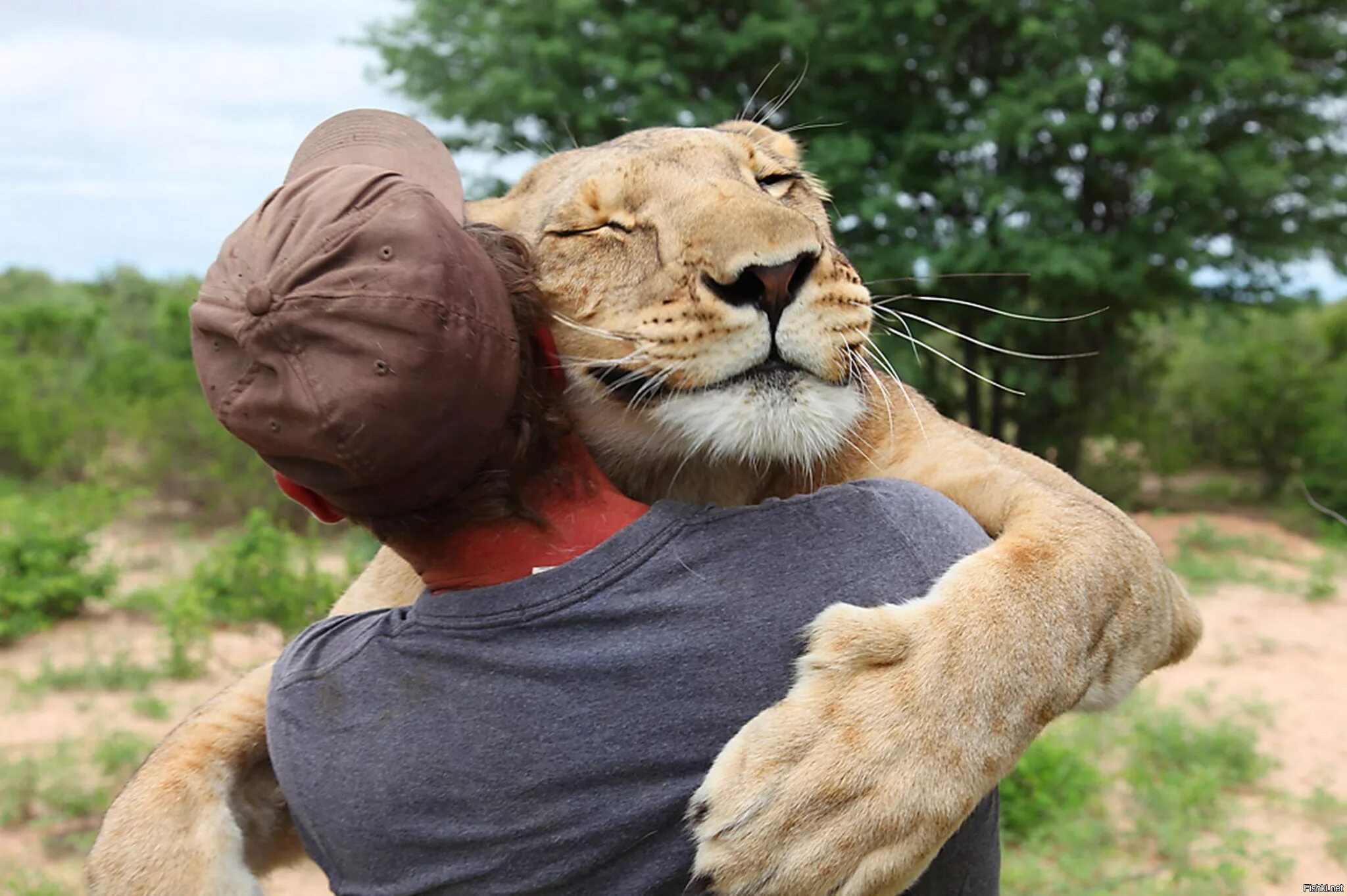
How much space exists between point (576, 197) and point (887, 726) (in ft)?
3.65

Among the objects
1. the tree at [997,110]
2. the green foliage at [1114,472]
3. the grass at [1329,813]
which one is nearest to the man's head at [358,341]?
the grass at [1329,813]

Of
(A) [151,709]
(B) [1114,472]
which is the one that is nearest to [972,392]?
(B) [1114,472]

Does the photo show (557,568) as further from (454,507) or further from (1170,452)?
(1170,452)

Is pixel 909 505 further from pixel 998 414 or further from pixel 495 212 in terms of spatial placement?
pixel 998 414

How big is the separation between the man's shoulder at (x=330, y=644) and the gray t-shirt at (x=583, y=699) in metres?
0.04

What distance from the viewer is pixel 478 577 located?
1597 millimetres

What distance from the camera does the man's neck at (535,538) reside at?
1.59 meters

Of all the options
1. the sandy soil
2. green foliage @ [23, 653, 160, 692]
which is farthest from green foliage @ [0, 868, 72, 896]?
the sandy soil

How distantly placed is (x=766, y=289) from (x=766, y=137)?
1102mm

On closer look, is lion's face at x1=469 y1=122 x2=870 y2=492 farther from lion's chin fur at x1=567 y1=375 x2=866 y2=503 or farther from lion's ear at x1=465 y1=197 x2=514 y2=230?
lion's ear at x1=465 y1=197 x2=514 y2=230

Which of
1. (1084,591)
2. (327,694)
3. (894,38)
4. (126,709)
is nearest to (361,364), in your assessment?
(327,694)

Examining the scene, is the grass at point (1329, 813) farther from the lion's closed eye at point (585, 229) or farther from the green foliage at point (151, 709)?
the green foliage at point (151, 709)

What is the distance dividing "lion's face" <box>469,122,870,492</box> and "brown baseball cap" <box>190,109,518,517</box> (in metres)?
0.39

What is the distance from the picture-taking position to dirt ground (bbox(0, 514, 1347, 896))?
18.4 feet
